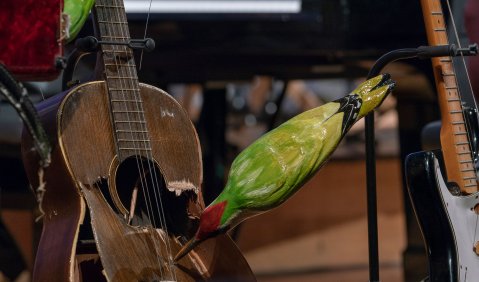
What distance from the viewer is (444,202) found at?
1928 millimetres

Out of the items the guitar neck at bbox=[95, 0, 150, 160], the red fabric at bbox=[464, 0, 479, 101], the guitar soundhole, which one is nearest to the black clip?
the guitar neck at bbox=[95, 0, 150, 160]

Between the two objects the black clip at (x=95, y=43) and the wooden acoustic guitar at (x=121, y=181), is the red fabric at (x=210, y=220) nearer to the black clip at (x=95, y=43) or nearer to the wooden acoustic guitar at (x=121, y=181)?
the wooden acoustic guitar at (x=121, y=181)

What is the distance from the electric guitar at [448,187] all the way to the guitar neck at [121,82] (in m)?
0.53

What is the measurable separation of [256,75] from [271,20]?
247 millimetres

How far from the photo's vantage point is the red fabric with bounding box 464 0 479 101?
2383 mm

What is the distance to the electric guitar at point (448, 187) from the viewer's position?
192 centimetres

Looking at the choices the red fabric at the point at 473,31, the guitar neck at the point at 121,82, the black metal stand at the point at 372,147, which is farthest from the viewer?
the red fabric at the point at 473,31

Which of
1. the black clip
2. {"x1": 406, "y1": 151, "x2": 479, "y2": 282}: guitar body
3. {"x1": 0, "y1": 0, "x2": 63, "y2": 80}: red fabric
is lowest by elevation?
{"x1": 406, "y1": 151, "x2": 479, "y2": 282}: guitar body

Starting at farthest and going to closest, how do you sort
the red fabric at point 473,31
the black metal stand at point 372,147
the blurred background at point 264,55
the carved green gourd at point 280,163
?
the blurred background at point 264,55, the red fabric at point 473,31, the black metal stand at point 372,147, the carved green gourd at point 280,163

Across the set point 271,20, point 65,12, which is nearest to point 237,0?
point 271,20

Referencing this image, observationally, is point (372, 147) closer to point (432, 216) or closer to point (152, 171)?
point (432, 216)

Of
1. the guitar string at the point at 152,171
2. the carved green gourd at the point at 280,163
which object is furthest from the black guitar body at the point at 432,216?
the guitar string at the point at 152,171

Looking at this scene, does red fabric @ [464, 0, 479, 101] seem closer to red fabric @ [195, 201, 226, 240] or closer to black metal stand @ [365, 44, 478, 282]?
black metal stand @ [365, 44, 478, 282]

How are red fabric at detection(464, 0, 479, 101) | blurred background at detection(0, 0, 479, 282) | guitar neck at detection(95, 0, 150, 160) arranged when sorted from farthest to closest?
blurred background at detection(0, 0, 479, 282) < red fabric at detection(464, 0, 479, 101) < guitar neck at detection(95, 0, 150, 160)
